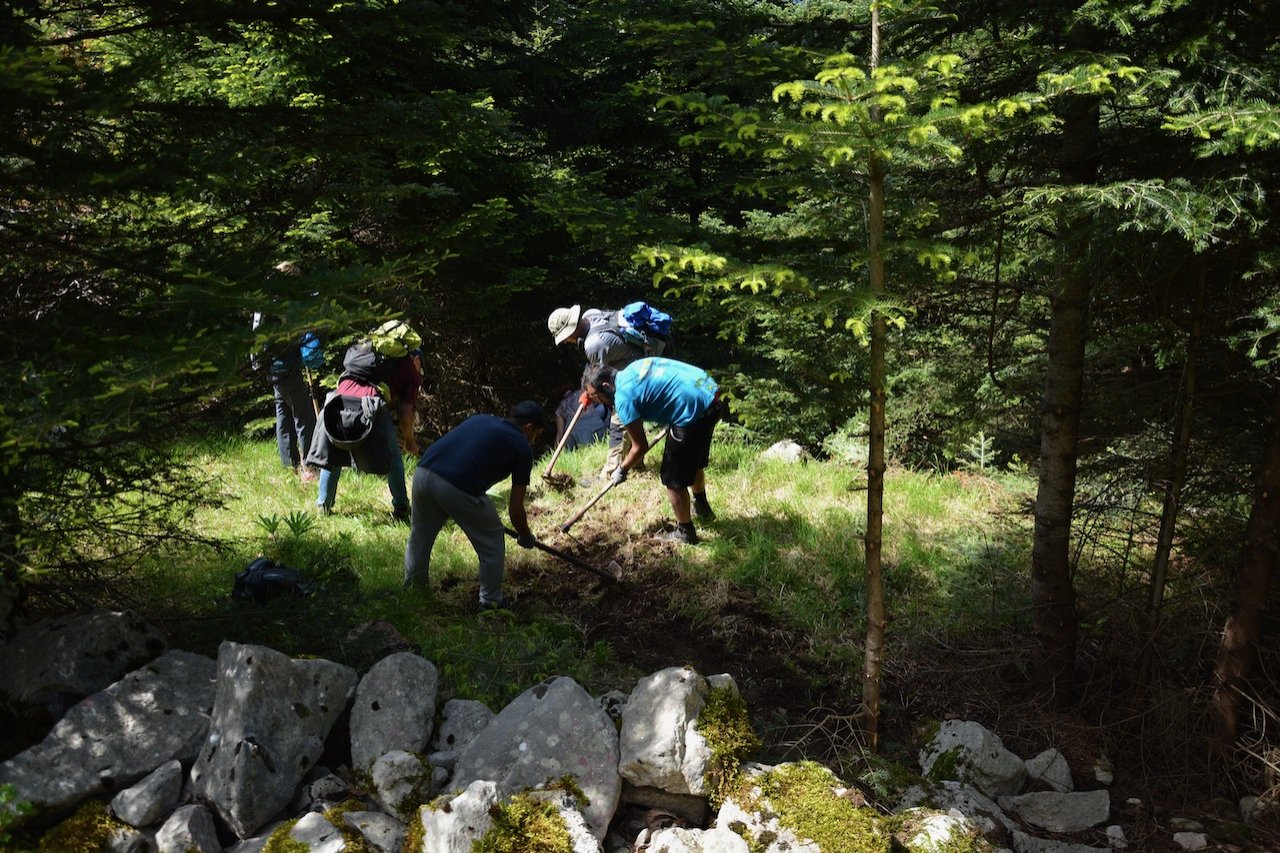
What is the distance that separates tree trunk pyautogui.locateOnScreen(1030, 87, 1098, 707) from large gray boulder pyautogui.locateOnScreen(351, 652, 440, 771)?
3.90 meters

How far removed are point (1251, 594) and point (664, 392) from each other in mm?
4255

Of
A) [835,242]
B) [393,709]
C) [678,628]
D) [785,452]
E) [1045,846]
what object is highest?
[835,242]

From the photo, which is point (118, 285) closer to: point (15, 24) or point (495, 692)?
point (15, 24)

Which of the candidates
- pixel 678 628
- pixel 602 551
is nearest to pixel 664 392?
pixel 602 551

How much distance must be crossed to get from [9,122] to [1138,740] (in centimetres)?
694

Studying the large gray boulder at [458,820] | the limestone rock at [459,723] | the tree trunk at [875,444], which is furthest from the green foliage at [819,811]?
the limestone rock at [459,723]

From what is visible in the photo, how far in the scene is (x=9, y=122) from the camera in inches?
165

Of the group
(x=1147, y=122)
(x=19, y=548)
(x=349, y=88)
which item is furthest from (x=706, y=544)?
(x=349, y=88)

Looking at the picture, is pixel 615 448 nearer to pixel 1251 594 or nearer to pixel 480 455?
pixel 480 455

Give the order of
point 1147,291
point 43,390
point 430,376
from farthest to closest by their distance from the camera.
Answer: point 430,376, point 1147,291, point 43,390

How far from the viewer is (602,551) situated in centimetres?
802

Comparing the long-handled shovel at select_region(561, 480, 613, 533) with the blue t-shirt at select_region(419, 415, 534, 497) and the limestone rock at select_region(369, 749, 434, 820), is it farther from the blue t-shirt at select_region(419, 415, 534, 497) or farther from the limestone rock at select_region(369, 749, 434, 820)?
the limestone rock at select_region(369, 749, 434, 820)

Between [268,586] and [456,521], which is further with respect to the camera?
[456,521]

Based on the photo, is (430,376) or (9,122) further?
(430,376)
